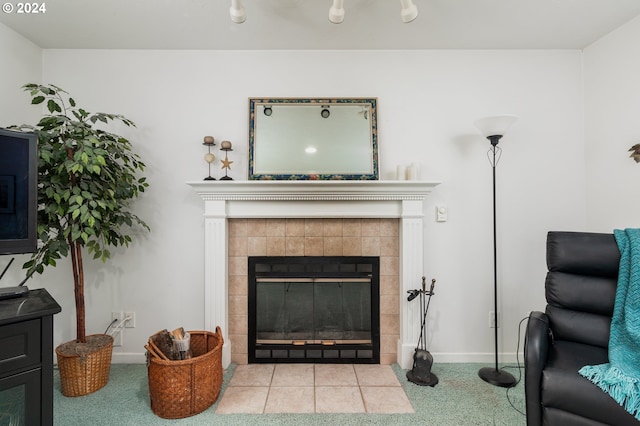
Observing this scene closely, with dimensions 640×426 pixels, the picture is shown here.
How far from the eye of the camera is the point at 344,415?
5.41 feet

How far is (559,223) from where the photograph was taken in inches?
89.7

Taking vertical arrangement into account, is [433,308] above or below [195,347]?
above

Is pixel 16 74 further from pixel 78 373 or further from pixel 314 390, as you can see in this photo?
pixel 314 390

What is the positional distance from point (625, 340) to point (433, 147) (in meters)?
1.55

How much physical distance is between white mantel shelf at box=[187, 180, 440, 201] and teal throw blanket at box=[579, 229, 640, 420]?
1.03 m

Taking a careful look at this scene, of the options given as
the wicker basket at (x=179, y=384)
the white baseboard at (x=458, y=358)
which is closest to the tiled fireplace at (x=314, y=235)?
the white baseboard at (x=458, y=358)

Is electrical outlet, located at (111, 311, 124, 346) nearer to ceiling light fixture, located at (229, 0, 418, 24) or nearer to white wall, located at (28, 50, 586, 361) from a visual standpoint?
white wall, located at (28, 50, 586, 361)

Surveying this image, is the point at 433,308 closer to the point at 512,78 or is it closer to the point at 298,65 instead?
the point at 512,78

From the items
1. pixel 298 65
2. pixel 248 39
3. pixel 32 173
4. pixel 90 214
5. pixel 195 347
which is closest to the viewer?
pixel 32 173

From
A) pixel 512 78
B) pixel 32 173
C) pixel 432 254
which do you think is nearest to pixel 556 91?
pixel 512 78

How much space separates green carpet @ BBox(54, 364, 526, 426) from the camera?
1.61m

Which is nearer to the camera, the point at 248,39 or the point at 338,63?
the point at 248,39

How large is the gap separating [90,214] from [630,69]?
360 centimetres

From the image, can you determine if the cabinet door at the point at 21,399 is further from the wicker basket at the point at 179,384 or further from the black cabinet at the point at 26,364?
the wicker basket at the point at 179,384
